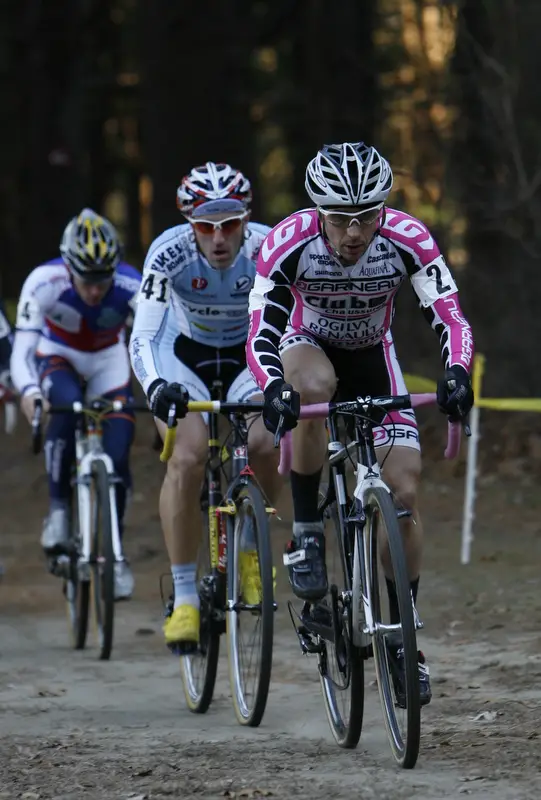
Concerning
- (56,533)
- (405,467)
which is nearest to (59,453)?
(56,533)

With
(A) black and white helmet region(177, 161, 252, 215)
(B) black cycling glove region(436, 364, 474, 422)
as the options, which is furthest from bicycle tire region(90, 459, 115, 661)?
(B) black cycling glove region(436, 364, 474, 422)

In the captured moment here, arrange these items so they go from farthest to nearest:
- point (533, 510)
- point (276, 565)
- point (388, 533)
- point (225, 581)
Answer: point (533, 510) → point (276, 565) → point (225, 581) → point (388, 533)

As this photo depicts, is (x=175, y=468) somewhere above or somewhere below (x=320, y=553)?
above

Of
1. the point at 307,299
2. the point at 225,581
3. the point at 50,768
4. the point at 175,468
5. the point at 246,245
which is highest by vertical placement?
the point at 246,245

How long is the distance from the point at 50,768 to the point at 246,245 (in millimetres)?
2882

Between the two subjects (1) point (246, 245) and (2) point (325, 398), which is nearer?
(2) point (325, 398)

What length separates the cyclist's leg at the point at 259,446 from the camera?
6.99 m

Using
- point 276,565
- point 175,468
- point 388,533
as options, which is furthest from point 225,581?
point 276,565

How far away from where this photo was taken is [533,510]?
12273mm

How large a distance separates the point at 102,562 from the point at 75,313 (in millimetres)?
1772

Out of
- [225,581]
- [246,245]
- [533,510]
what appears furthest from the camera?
[533,510]

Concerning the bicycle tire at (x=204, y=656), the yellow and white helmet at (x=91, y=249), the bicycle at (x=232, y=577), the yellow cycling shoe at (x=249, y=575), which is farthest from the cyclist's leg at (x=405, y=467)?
the yellow and white helmet at (x=91, y=249)

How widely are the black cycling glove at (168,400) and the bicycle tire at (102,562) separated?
200cm

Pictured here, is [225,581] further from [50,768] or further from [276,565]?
[276,565]
